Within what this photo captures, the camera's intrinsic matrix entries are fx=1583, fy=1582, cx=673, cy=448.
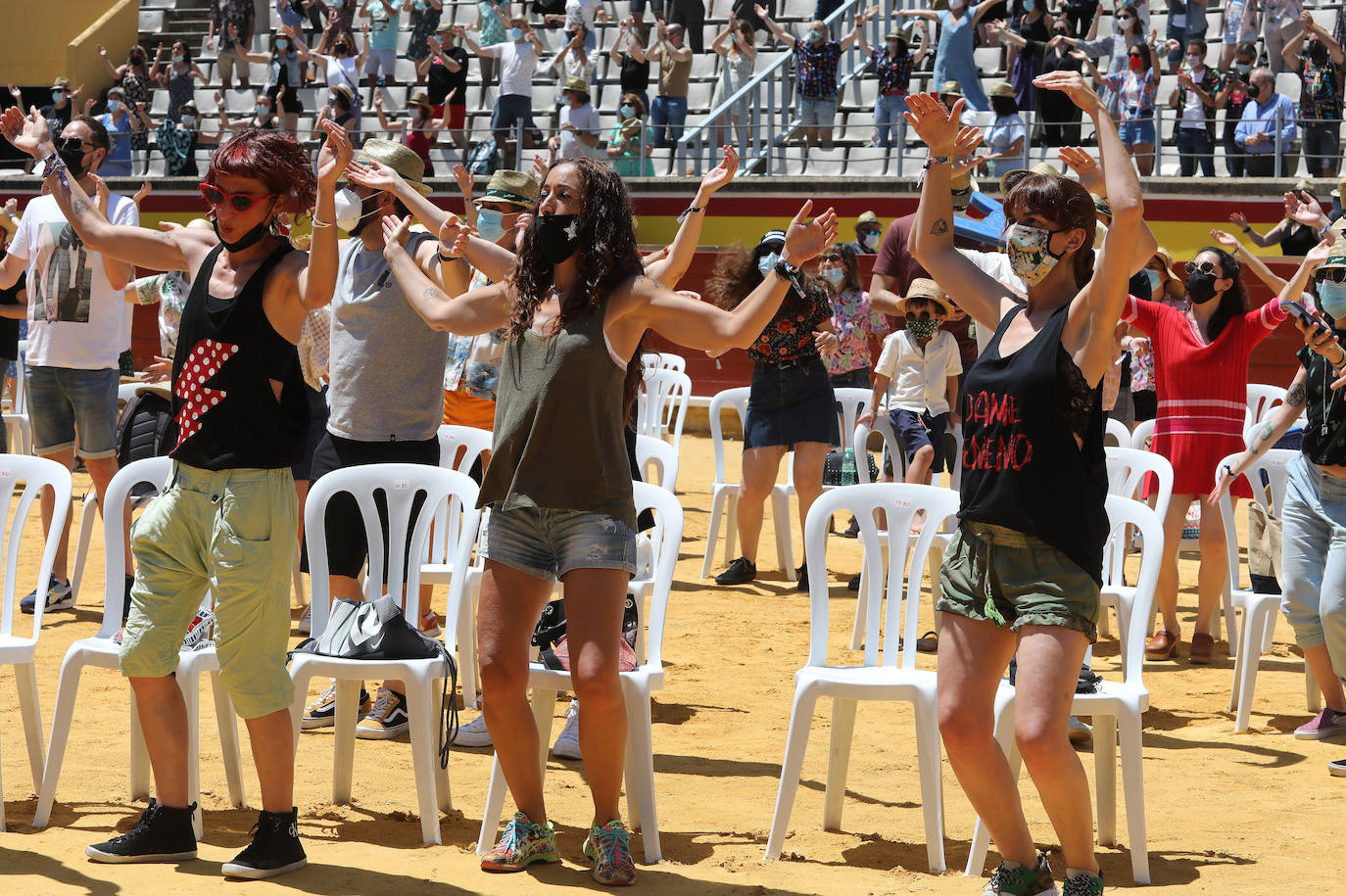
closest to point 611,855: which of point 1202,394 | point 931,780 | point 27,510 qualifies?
point 931,780

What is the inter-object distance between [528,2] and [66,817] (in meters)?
18.4

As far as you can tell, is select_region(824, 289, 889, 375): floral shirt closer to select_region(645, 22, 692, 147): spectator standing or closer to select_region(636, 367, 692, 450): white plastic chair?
select_region(636, 367, 692, 450): white plastic chair

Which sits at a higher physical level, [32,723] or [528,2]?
[528,2]

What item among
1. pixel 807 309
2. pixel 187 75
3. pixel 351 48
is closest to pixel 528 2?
pixel 351 48

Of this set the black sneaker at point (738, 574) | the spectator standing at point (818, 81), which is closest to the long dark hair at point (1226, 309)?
the black sneaker at point (738, 574)

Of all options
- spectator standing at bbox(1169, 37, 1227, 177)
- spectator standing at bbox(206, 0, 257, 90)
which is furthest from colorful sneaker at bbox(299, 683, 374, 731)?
spectator standing at bbox(206, 0, 257, 90)

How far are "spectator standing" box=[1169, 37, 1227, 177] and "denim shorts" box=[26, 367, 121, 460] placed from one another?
10.2 meters

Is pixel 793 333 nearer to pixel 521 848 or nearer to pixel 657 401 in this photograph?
pixel 657 401

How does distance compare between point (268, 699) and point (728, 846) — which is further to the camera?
point (728, 846)

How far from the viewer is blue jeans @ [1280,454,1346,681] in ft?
18.5

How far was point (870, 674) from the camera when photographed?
15.4 ft

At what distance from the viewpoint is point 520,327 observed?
14.3 feet

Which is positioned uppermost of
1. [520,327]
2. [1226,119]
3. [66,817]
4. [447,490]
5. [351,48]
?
[351,48]

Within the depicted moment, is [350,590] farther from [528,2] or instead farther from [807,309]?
[528,2]
